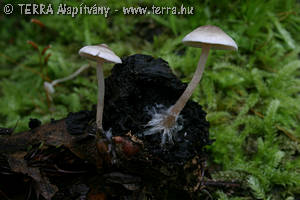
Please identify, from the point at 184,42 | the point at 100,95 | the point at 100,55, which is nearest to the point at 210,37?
the point at 184,42

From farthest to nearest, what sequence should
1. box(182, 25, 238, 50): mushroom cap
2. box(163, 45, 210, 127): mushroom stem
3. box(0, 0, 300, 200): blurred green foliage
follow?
box(0, 0, 300, 200): blurred green foliage < box(163, 45, 210, 127): mushroom stem < box(182, 25, 238, 50): mushroom cap

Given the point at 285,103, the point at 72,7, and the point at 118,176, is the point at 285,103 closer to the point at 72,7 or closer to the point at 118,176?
the point at 118,176

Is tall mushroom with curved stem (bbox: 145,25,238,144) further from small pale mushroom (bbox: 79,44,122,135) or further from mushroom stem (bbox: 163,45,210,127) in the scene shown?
small pale mushroom (bbox: 79,44,122,135)

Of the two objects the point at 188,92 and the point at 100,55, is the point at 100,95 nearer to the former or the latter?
the point at 100,55

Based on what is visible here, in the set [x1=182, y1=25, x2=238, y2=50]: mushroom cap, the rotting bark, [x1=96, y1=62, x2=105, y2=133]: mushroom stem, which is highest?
[x1=182, y1=25, x2=238, y2=50]: mushroom cap

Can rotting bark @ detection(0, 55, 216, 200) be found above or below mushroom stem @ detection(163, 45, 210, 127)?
below

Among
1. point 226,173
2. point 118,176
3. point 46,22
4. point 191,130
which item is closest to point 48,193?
point 118,176

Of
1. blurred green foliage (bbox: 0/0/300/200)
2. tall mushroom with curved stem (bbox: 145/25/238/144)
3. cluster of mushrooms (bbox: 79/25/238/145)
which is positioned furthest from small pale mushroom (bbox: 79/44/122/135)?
blurred green foliage (bbox: 0/0/300/200)

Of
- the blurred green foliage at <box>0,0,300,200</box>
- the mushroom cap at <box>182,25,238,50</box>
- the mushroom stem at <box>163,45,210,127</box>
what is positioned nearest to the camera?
the mushroom cap at <box>182,25,238,50</box>
